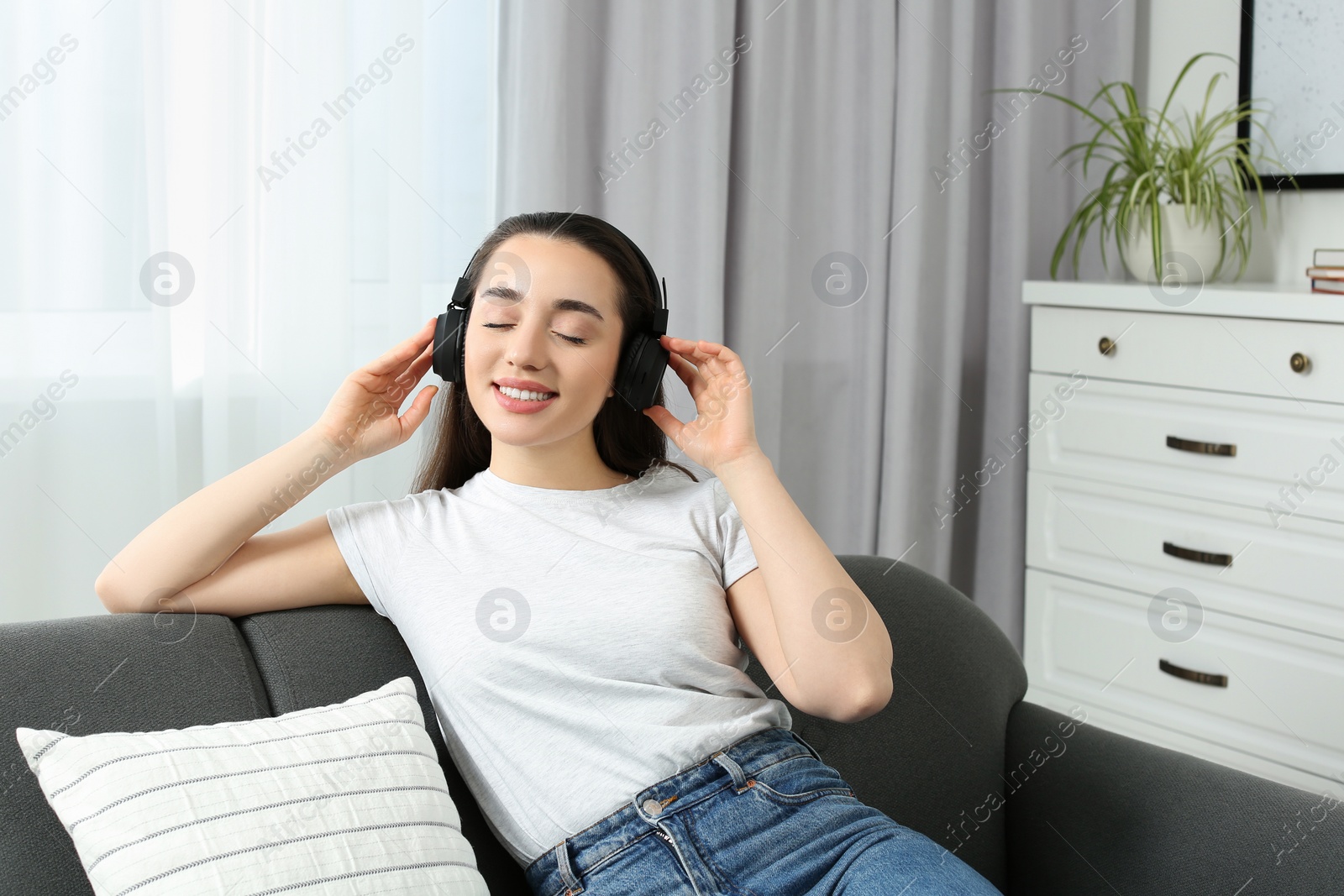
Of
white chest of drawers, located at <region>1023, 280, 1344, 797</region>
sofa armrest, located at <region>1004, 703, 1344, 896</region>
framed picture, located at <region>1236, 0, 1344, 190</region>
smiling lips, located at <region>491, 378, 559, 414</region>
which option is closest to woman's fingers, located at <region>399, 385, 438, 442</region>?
smiling lips, located at <region>491, 378, 559, 414</region>

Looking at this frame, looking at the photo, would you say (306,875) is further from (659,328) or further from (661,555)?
(659,328)

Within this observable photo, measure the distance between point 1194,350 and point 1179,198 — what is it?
479mm

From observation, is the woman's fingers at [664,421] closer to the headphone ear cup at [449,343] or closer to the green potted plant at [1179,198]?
the headphone ear cup at [449,343]

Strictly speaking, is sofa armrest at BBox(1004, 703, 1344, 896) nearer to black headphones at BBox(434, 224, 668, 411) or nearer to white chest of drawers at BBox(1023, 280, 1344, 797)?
black headphones at BBox(434, 224, 668, 411)

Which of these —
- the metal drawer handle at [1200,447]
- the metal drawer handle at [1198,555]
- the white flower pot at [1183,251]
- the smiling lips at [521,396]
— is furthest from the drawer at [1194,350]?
the smiling lips at [521,396]

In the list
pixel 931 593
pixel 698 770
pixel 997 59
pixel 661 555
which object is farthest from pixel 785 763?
pixel 997 59

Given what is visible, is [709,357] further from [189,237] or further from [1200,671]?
[1200,671]

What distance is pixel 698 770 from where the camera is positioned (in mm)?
1127

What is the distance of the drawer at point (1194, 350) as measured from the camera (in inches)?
82.2

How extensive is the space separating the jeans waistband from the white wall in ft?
6.56

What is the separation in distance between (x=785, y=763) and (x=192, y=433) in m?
1.24

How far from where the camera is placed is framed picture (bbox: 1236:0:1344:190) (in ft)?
8.26

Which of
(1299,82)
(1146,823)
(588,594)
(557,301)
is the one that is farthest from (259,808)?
(1299,82)

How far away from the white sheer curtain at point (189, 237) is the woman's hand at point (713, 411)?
859mm
